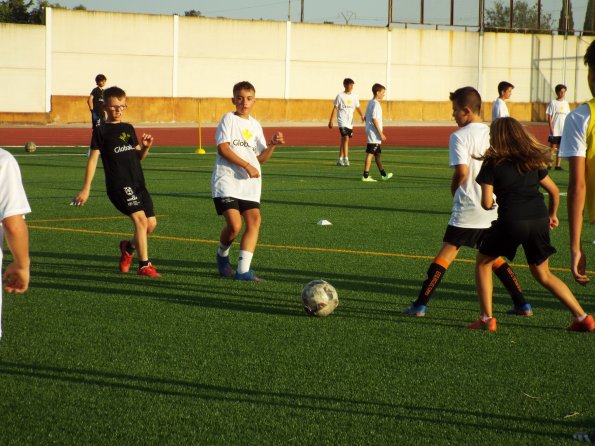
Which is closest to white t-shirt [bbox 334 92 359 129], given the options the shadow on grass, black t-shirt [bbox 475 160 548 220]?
black t-shirt [bbox 475 160 548 220]

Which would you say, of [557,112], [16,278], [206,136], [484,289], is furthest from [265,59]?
[16,278]

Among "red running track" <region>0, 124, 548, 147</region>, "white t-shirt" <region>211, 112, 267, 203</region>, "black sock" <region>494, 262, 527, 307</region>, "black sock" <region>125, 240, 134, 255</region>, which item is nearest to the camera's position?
"black sock" <region>494, 262, 527, 307</region>

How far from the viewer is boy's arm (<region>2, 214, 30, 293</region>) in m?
4.41

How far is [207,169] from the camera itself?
2522 cm

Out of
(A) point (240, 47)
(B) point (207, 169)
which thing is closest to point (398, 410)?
(B) point (207, 169)

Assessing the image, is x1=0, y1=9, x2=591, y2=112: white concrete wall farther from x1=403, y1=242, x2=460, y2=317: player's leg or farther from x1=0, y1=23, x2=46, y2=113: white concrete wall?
x1=403, y1=242, x2=460, y2=317: player's leg

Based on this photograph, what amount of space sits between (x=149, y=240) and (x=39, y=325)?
5.05 metres

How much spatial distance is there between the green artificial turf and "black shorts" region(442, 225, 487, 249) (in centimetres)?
60

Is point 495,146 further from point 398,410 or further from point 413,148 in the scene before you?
point 413,148

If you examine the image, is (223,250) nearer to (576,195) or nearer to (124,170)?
→ (124,170)

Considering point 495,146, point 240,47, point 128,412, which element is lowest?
point 128,412

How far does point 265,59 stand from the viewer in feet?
191

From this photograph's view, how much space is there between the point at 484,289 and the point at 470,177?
0.97 m

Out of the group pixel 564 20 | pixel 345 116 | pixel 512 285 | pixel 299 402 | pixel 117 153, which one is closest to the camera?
pixel 299 402
